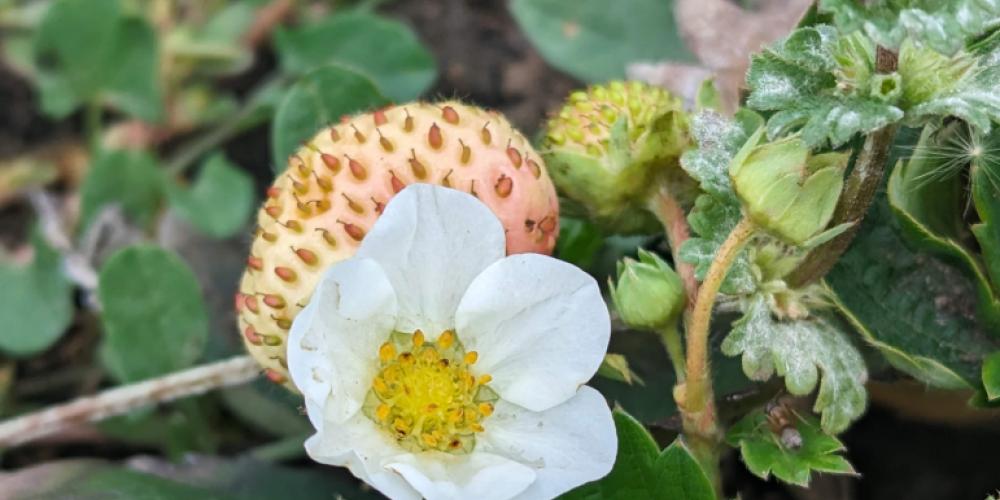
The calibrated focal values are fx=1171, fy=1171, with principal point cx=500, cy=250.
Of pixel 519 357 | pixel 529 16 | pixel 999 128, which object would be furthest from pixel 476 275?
pixel 529 16

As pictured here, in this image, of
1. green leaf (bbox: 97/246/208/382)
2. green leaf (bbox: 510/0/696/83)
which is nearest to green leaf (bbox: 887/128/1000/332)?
green leaf (bbox: 510/0/696/83)

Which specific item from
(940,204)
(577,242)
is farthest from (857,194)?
(577,242)

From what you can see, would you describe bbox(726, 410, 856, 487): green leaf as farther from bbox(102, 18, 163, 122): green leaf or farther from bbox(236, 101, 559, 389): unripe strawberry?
bbox(102, 18, 163, 122): green leaf

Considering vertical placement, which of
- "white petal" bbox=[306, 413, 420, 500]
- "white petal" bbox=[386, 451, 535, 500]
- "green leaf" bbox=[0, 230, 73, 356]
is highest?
"white petal" bbox=[306, 413, 420, 500]

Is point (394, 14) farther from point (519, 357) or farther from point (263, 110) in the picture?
point (519, 357)

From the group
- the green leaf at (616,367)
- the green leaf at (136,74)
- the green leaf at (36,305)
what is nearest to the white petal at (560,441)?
the green leaf at (616,367)

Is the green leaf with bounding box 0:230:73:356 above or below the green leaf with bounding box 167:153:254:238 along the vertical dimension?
below

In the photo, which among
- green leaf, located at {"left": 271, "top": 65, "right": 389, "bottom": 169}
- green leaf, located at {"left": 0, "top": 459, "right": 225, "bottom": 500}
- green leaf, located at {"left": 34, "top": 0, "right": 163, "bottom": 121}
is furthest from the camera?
green leaf, located at {"left": 34, "top": 0, "right": 163, "bottom": 121}
